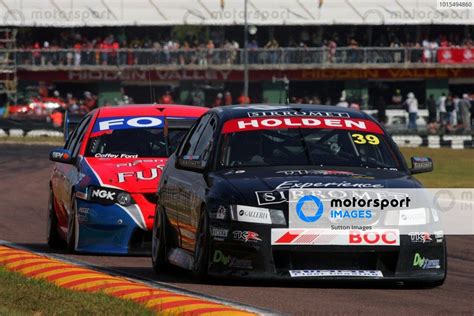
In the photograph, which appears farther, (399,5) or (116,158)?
(399,5)

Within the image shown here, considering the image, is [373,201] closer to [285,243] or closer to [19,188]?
[285,243]

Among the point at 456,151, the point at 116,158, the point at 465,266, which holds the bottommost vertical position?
the point at 456,151

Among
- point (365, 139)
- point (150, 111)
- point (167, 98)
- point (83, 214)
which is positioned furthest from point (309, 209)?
point (167, 98)

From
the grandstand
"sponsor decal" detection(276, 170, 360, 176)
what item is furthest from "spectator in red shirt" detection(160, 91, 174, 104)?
"sponsor decal" detection(276, 170, 360, 176)

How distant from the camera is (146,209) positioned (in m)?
11.5

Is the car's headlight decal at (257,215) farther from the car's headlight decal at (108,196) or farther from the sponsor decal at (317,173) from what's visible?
the car's headlight decal at (108,196)

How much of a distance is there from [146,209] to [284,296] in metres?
3.65

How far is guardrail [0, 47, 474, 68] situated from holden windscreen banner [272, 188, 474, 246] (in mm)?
40778

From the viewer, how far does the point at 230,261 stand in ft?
27.1

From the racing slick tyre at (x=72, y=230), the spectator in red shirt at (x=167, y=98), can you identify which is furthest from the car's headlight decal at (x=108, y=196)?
the spectator in red shirt at (x=167, y=98)

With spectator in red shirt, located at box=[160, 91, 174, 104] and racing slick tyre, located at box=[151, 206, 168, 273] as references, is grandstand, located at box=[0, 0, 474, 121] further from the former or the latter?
racing slick tyre, located at box=[151, 206, 168, 273]

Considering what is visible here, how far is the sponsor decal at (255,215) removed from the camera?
8.15 meters

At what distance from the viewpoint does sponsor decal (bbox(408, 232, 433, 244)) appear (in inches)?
326

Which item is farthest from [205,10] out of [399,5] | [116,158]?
[116,158]
